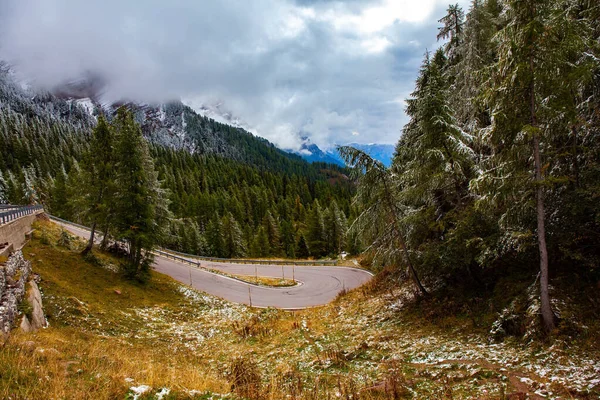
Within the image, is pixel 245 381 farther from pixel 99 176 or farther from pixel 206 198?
pixel 206 198

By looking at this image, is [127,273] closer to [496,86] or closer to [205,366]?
[205,366]

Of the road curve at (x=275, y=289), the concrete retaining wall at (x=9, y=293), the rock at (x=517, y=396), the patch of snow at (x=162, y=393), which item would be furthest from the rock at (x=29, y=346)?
the road curve at (x=275, y=289)

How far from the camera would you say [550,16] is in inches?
377

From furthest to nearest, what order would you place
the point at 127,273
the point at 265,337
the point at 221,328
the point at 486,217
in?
the point at 127,273 → the point at 221,328 → the point at 265,337 → the point at 486,217

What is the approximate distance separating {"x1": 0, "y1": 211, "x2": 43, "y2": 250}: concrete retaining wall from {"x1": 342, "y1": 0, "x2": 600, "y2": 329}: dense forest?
22.5 meters

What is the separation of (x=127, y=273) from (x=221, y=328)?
11.9 meters

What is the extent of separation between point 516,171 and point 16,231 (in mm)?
31305

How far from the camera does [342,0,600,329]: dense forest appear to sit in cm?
943

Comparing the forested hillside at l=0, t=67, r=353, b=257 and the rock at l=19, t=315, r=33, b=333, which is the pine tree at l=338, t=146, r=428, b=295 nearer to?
the forested hillside at l=0, t=67, r=353, b=257

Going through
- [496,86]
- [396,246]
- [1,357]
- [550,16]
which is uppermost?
[550,16]

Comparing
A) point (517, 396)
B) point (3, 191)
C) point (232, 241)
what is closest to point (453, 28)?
point (517, 396)

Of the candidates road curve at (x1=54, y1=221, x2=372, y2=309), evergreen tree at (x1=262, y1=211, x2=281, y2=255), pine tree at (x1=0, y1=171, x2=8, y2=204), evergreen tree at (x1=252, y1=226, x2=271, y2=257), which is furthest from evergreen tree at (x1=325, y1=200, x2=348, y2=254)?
pine tree at (x1=0, y1=171, x2=8, y2=204)

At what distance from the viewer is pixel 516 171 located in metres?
10.2

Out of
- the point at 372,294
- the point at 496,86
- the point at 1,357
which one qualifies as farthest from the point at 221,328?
the point at 496,86
